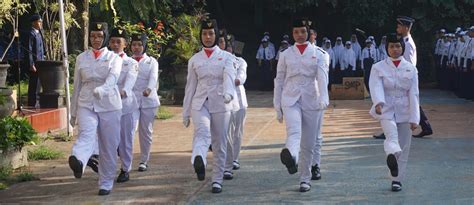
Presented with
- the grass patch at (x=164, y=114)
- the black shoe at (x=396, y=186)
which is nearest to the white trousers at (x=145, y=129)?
the black shoe at (x=396, y=186)

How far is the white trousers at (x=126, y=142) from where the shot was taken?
351 inches

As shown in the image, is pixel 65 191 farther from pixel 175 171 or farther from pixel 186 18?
pixel 186 18

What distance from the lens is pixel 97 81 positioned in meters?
8.06

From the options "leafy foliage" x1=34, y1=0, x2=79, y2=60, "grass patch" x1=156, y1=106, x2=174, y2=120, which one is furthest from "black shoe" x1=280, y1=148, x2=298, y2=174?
"grass patch" x1=156, y1=106, x2=174, y2=120

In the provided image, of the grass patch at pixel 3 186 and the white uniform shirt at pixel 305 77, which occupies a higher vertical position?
the white uniform shirt at pixel 305 77

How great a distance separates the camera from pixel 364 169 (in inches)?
367

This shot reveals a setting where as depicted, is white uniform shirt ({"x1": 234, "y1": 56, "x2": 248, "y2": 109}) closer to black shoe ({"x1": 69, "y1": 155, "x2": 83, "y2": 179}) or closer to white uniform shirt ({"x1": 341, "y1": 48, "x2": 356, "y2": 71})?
black shoe ({"x1": 69, "y1": 155, "x2": 83, "y2": 179})

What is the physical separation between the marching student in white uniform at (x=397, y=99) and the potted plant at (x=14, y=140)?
4.33 metres

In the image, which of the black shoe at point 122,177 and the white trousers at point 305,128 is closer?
the white trousers at point 305,128

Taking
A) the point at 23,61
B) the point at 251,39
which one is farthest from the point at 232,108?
the point at 251,39

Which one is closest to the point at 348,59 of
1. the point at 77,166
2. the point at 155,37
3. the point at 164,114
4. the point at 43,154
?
the point at 155,37

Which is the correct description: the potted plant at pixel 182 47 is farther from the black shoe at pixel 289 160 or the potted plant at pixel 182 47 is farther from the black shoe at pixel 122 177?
the black shoe at pixel 289 160

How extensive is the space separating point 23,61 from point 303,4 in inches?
470

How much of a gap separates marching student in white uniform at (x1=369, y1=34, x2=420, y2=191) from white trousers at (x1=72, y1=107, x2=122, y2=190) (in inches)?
107
